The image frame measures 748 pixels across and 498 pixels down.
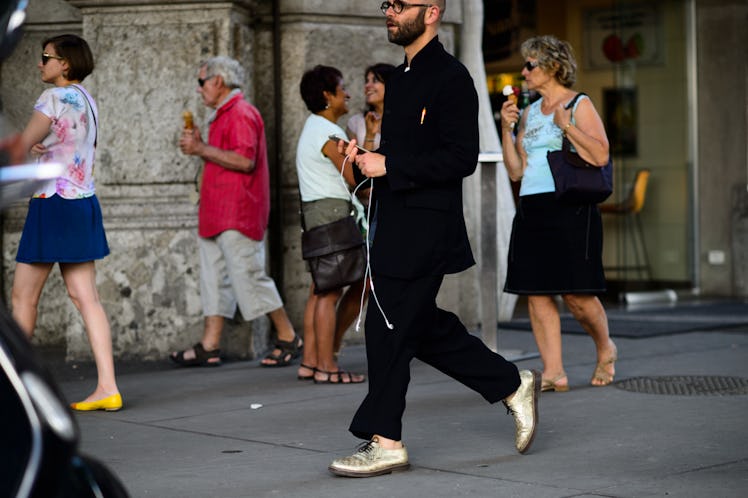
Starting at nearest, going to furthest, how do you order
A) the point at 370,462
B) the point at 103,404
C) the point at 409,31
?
the point at 370,462 < the point at 409,31 < the point at 103,404

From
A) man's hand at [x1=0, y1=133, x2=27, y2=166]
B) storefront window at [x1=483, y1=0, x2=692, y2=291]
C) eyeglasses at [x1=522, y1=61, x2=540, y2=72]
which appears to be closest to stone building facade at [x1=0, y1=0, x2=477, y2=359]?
eyeglasses at [x1=522, y1=61, x2=540, y2=72]

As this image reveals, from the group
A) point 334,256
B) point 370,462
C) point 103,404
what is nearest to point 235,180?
point 334,256

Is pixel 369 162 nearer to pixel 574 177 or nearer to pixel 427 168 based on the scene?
pixel 427 168

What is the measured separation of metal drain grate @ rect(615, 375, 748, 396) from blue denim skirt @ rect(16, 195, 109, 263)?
2965 millimetres

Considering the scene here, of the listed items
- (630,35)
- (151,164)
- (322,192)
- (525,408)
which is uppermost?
(630,35)

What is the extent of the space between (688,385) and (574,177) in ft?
4.44

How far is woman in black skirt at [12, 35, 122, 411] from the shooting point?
664 centimetres

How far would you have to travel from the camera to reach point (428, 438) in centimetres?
587

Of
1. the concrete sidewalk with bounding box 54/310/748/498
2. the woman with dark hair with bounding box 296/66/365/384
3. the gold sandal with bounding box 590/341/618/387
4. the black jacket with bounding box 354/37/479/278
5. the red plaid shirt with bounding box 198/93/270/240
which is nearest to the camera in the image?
the concrete sidewalk with bounding box 54/310/748/498

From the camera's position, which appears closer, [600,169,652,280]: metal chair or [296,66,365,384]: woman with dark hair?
[296,66,365,384]: woman with dark hair

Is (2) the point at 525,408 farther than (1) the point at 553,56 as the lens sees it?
No

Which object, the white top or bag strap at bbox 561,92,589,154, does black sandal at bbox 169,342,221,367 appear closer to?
the white top

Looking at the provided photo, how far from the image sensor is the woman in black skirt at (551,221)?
23.6 ft

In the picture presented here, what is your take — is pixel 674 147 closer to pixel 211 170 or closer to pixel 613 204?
pixel 613 204
